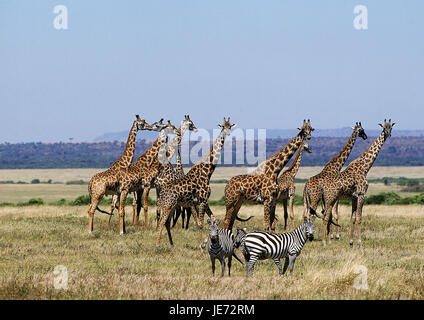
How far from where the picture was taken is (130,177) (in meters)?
19.2

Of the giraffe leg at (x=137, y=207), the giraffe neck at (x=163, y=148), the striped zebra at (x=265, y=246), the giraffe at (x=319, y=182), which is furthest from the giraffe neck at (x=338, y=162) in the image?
the striped zebra at (x=265, y=246)

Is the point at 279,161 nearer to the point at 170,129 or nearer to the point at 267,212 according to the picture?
the point at 267,212

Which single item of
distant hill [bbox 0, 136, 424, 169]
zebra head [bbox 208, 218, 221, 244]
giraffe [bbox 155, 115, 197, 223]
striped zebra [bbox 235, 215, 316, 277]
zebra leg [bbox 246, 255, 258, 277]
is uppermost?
giraffe [bbox 155, 115, 197, 223]

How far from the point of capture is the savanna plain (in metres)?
10.7

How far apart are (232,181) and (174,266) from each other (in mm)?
3431

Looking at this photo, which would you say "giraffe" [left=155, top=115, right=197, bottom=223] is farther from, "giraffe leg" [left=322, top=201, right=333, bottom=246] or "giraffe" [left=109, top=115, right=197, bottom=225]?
"giraffe leg" [left=322, top=201, right=333, bottom=246]

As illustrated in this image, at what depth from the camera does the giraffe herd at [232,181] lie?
54.0 feet

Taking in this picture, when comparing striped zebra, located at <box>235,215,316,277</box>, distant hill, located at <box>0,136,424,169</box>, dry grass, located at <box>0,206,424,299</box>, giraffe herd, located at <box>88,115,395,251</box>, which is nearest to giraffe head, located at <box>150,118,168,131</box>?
giraffe herd, located at <box>88,115,395,251</box>

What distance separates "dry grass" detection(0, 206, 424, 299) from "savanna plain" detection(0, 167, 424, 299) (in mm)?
16

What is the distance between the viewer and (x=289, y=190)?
19891 millimetres

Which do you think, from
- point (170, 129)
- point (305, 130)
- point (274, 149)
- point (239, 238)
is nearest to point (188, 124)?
point (170, 129)

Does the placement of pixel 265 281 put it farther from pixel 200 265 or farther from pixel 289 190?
pixel 289 190

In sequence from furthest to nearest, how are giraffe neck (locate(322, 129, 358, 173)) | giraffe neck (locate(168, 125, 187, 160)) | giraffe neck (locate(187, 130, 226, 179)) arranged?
giraffe neck (locate(168, 125, 187, 160)), giraffe neck (locate(322, 129, 358, 173)), giraffe neck (locate(187, 130, 226, 179))

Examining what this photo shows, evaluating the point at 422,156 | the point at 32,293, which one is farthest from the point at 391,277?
the point at 422,156
